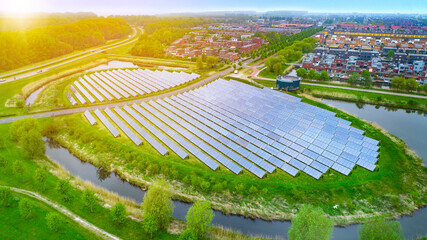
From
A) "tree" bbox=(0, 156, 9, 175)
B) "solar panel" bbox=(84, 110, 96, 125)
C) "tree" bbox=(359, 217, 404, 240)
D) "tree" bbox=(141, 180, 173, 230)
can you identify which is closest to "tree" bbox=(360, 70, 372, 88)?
"tree" bbox=(359, 217, 404, 240)

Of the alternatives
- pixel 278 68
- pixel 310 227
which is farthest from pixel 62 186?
pixel 278 68

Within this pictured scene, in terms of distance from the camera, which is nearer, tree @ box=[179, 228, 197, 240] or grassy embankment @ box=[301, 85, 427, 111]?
tree @ box=[179, 228, 197, 240]

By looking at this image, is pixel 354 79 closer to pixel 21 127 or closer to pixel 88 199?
A: pixel 88 199

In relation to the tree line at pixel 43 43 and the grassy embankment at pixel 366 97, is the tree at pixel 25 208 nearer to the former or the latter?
the grassy embankment at pixel 366 97

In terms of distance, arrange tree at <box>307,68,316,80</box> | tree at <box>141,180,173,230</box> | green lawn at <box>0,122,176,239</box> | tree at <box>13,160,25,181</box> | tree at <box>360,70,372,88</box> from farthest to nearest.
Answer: tree at <box>307,68,316,80</box> → tree at <box>360,70,372,88</box> → tree at <box>13,160,25,181</box> → green lawn at <box>0,122,176,239</box> → tree at <box>141,180,173,230</box>

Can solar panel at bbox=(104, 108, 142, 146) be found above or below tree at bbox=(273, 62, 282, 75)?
below

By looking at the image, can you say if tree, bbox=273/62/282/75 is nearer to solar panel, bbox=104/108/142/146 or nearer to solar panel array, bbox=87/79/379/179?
solar panel array, bbox=87/79/379/179

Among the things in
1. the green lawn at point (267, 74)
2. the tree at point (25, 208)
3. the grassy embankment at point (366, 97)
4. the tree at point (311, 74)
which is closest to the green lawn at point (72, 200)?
the tree at point (25, 208)
